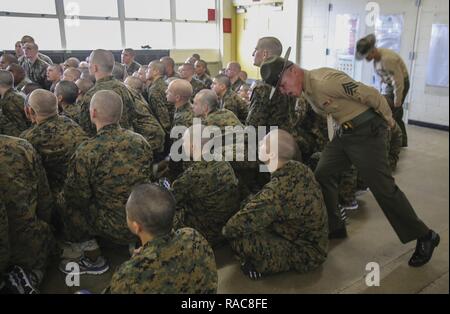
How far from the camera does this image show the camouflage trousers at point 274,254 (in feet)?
7.33

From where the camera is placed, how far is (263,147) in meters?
2.19

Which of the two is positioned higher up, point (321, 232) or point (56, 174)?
point (56, 174)

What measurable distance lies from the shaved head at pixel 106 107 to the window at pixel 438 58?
547 centimetres

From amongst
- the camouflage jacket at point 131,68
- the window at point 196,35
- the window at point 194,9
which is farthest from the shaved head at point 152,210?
the window at point 194,9

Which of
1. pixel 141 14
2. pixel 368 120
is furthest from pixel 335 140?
pixel 141 14

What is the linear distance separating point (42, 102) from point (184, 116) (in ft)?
4.28

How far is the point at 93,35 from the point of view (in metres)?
8.31

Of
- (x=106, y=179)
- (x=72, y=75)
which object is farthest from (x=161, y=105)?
(x=106, y=179)

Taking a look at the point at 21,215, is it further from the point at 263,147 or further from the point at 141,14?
the point at 141,14

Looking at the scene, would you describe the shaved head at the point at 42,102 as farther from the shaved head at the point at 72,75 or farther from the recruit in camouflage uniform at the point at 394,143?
the recruit in camouflage uniform at the point at 394,143

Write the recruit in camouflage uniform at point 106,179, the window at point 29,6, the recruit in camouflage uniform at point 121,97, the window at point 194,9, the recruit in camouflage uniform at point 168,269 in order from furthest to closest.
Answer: the window at point 194,9 < the window at point 29,6 < the recruit in camouflage uniform at point 121,97 < the recruit in camouflage uniform at point 106,179 < the recruit in camouflage uniform at point 168,269

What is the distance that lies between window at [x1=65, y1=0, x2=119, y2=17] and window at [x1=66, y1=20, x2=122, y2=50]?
0.57 ft

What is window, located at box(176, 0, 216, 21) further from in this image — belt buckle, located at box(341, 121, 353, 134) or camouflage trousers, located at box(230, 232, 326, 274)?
camouflage trousers, located at box(230, 232, 326, 274)
